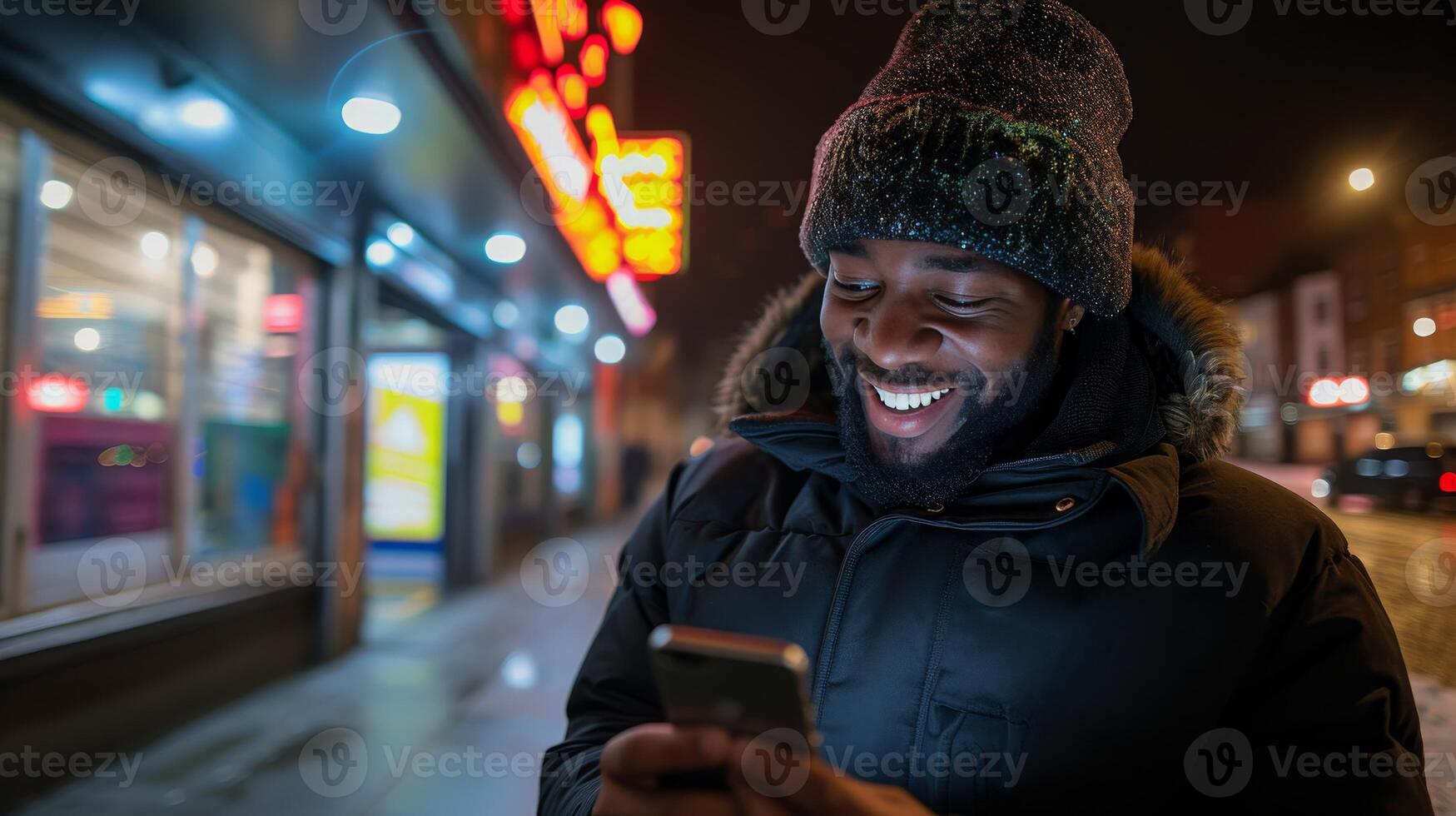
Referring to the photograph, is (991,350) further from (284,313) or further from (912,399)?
(284,313)

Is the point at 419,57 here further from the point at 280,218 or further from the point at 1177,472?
the point at 1177,472

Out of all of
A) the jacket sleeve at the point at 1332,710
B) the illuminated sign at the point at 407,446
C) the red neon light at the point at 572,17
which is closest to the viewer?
the jacket sleeve at the point at 1332,710

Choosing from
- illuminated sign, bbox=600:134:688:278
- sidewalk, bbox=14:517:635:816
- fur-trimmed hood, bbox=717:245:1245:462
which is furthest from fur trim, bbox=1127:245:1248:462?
sidewalk, bbox=14:517:635:816

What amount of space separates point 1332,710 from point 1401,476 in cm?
118

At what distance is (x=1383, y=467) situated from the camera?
6.12 feet

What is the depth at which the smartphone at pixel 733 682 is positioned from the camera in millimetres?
683

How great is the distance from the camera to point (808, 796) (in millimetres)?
717

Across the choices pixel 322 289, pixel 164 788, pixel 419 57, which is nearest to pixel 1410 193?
pixel 419 57

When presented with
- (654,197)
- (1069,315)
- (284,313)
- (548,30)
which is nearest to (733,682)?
(1069,315)

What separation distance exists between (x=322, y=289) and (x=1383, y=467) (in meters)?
5.63

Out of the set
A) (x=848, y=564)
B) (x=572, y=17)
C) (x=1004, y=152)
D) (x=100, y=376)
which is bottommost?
(x=848, y=564)

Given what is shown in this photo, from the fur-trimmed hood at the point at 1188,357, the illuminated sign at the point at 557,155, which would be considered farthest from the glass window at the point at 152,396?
the fur-trimmed hood at the point at 1188,357

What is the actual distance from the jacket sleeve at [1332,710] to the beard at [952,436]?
441mm

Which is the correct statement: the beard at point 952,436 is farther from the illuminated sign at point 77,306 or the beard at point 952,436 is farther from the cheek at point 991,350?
the illuminated sign at point 77,306
